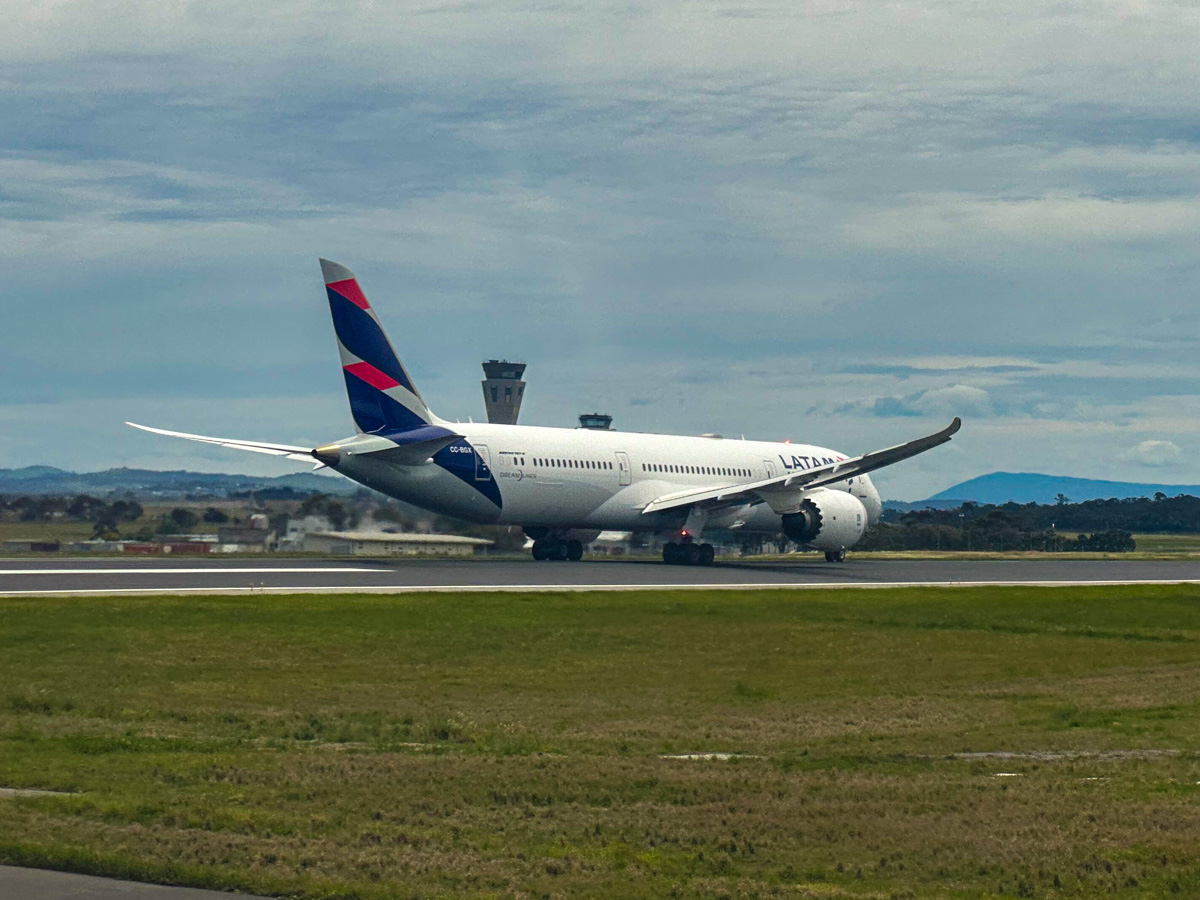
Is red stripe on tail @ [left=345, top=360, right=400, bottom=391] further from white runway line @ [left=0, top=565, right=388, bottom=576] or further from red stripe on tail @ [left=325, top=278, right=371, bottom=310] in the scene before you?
white runway line @ [left=0, top=565, right=388, bottom=576]

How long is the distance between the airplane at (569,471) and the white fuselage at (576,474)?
0.05 meters

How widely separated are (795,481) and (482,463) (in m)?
11.7

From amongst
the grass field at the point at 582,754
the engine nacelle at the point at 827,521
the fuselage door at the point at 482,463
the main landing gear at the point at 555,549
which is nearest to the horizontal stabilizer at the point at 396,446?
the fuselage door at the point at 482,463

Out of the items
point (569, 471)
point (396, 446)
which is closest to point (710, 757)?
point (396, 446)

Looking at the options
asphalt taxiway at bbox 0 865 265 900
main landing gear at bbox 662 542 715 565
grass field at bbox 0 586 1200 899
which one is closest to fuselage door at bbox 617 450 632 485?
main landing gear at bbox 662 542 715 565

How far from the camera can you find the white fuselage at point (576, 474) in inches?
1812

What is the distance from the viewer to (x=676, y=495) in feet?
177

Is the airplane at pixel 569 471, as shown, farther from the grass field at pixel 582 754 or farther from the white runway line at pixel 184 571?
the grass field at pixel 582 754

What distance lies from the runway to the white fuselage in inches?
69.2

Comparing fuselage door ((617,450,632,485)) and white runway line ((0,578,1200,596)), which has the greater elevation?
fuselage door ((617,450,632,485))

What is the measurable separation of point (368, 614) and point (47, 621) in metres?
5.99

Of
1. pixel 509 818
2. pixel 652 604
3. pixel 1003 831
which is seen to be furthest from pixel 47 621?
pixel 1003 831

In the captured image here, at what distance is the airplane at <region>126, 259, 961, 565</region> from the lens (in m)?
44.5

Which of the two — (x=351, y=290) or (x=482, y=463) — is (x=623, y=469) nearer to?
(x=482, y=463)
